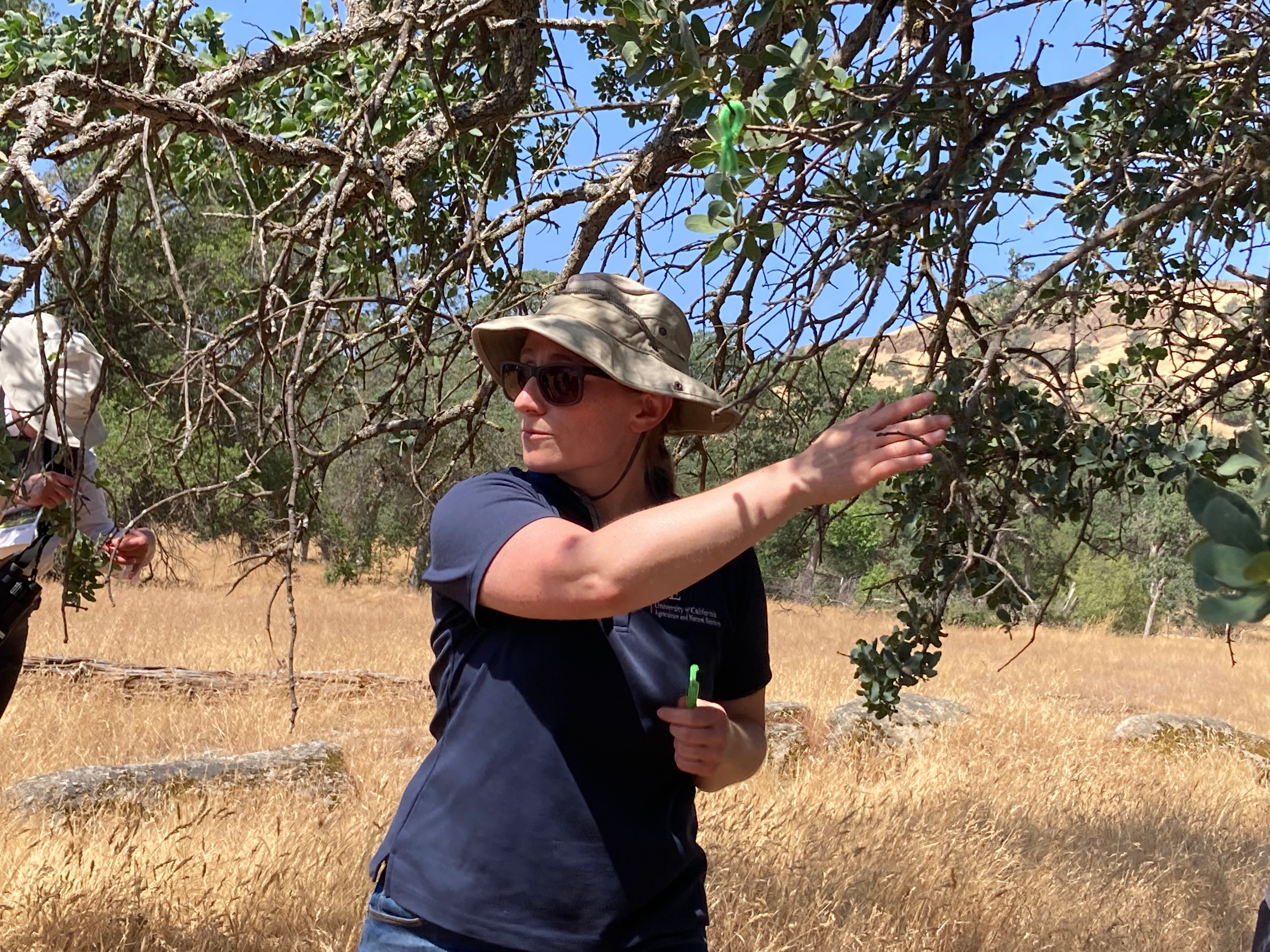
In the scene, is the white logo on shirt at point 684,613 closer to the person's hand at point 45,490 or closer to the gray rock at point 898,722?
the person's hand at point 45,490

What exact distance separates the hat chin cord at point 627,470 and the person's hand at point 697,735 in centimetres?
32

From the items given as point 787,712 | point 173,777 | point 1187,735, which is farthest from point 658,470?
point 1187,735

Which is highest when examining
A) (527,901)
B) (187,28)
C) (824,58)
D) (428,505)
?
(187,28)

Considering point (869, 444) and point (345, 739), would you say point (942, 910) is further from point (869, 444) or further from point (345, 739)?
point (345, 739)

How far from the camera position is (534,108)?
162 inches

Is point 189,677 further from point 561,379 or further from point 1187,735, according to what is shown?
point 561,379

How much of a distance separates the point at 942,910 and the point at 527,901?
111 inches

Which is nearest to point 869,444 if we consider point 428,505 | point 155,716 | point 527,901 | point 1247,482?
point 1247,482

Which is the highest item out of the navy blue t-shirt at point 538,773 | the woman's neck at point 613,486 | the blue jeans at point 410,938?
the woman's neck at point 613,486

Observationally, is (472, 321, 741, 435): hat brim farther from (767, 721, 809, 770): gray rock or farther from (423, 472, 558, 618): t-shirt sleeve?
(767, 721, 809, 770): gray rock

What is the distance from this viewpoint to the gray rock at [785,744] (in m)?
6.60

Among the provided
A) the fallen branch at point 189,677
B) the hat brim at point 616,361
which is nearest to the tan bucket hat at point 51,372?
the hat brim at point 616,361

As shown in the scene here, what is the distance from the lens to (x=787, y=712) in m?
8.16

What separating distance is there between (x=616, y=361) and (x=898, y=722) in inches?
232
